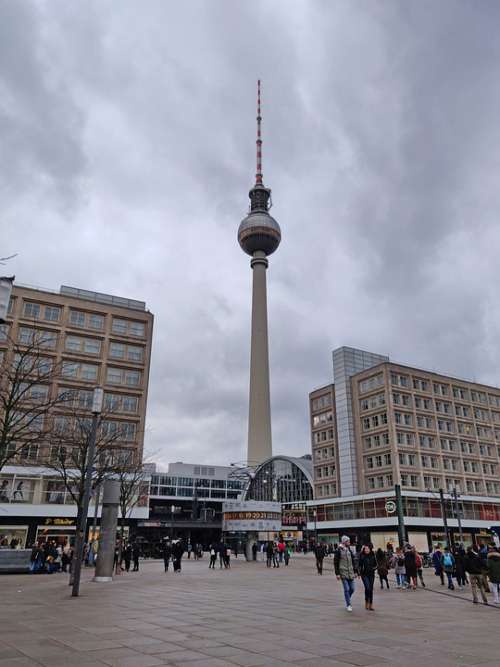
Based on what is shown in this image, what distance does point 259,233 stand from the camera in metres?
109

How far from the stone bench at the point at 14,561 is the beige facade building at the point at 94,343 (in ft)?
81.0

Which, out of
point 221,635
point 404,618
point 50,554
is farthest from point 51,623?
point 50,554

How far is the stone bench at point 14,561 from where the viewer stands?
26.9 meters

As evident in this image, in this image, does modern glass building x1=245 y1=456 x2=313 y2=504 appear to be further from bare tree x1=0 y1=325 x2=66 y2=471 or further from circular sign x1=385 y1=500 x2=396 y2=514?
bare tree x1=0 y1=325 x2=66 y2=471

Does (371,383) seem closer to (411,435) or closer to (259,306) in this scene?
(411,435)

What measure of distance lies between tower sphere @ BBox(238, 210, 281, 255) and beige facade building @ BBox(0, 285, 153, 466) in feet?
178

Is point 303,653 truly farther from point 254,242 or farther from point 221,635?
point 254,242

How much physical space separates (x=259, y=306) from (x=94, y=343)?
50473 mm

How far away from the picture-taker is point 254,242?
11044 cm

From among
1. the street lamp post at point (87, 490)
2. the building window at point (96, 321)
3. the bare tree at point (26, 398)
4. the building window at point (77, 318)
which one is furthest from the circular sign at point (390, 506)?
the street lamp post at point (87, 490)

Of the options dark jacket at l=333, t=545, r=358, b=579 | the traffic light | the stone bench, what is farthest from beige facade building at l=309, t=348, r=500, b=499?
the traffic light

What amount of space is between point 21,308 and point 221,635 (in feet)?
167

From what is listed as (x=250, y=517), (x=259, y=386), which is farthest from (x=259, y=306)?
(x=250, y=517)

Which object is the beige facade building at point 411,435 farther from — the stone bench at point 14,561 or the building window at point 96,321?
the stone bench at point 14,561
